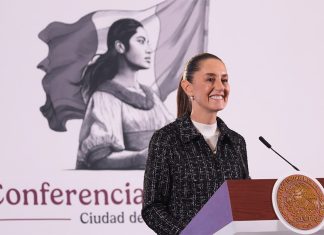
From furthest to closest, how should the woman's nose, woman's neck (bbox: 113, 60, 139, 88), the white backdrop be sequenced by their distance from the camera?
1. woman's neck (bbox: 113, 60, 139, 88)
2. the white backdrop
3. the woman's nose

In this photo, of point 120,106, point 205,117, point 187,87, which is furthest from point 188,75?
point 120,106

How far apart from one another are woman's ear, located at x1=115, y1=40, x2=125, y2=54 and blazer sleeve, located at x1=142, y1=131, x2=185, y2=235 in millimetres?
1325

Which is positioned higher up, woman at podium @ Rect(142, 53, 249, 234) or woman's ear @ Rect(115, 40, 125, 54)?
woman's ear @ Rect(115, 40, 125, 54)

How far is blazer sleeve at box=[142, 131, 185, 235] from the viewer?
1809 millimetres

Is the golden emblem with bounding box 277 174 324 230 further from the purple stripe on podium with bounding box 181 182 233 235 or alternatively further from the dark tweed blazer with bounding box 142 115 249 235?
the dark tweed blazer with bounding box 142 115 249 235

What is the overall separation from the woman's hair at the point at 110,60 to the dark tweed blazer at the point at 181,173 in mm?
1247

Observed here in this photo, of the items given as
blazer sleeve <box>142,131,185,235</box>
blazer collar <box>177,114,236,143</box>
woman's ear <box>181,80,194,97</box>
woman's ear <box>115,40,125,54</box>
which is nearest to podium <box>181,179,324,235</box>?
blazer sleeve <box>142,131,185,235</box>

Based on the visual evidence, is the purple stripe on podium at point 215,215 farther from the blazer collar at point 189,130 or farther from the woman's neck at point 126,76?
the woman's neck at point 126,76

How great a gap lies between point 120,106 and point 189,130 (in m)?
1.25

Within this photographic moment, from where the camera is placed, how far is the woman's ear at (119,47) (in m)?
3.18

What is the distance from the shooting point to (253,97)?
3.23m

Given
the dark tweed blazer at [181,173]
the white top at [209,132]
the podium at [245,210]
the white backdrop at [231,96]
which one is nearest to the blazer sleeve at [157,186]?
the dark tweed blazer at [181,173]

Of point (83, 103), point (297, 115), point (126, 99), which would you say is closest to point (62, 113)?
point (83, 103)

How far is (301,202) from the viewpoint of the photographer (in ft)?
4.69
